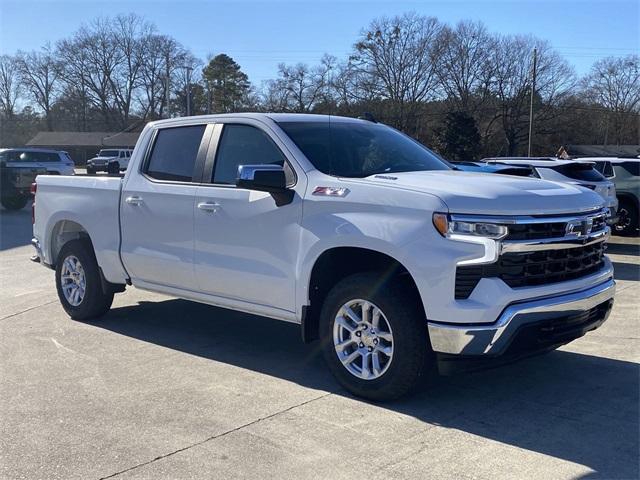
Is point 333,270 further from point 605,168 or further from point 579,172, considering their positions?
point 605,168

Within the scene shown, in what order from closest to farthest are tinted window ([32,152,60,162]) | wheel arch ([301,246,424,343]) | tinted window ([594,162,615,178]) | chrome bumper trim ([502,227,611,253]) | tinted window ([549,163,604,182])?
chrome bumper trim ([502,227,611,253])
wheel arch ([301,246,424,343])
tinted window ([549,163,604,182])
tinted window ([594,162,615,178])
tinted window ([32,152,60,162])

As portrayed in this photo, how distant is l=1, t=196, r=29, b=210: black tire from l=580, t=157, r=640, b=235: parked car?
1747cm

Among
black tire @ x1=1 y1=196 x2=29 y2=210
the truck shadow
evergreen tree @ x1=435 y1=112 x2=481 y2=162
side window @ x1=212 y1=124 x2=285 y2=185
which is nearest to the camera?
the truck shadow

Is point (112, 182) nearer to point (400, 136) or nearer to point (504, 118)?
point (400, 136)

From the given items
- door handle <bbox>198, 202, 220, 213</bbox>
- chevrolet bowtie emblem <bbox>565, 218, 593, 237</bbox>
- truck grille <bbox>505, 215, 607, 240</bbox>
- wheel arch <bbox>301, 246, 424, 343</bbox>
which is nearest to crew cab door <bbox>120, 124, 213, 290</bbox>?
door handle <bbox>198, 202, 220, 213</bbox>

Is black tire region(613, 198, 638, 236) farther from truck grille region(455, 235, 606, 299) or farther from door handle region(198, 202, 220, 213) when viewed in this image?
door handle region(198, 202, 220, 213)

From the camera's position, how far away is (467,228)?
13.1 ft

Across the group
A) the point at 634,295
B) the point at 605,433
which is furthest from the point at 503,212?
the point at 634,295

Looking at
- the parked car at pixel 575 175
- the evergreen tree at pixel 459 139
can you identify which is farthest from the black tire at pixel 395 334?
the evergreen tree at pixel 459 139

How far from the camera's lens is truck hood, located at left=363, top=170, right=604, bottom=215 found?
401 cm

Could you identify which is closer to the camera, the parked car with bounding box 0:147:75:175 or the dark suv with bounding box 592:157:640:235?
the dark suv with bounding box 592:157:640:235

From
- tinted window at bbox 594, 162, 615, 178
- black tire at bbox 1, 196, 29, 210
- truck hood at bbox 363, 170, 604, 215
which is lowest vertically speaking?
black tire at bbox 1, 196, 29, 210

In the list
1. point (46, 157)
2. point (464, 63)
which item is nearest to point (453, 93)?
point (464, 63)

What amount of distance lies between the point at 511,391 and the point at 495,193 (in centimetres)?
155
